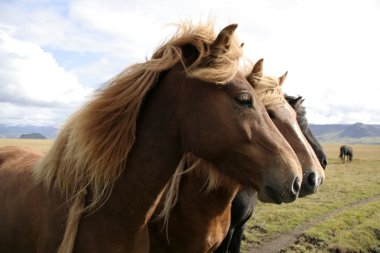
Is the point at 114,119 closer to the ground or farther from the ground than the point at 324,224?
farther from the ground

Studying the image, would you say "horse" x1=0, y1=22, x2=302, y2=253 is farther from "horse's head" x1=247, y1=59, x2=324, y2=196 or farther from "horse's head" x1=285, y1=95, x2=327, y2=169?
"horse's head" x1=285, y1=95, x2=327, y2=169

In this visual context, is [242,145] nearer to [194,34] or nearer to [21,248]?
[194,34]

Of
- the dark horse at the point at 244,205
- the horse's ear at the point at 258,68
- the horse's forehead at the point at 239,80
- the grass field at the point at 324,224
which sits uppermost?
the horse's ear at the point at 258,68

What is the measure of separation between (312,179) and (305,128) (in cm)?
218

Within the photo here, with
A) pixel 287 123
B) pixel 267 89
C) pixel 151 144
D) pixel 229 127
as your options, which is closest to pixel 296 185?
pixel 229 127

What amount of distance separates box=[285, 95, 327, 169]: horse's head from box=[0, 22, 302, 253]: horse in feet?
11.8

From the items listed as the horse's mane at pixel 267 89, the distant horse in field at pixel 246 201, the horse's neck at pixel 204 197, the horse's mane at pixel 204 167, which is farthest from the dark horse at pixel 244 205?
the horse's mane at pixel 267 89

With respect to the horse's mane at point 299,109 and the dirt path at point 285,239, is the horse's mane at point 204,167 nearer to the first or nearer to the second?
the horse's mane at point 299,109

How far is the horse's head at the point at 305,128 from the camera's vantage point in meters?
6.00

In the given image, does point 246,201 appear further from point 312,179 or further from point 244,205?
point 312,179

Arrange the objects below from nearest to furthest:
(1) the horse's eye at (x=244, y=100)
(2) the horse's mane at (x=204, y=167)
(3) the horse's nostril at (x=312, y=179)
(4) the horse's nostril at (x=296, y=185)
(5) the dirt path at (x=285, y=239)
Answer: (4) the horse's nostril at (x=296, y=185) < (1) the horse's eye at (x=244, y=100) < (3) the horse's nostril at (x=312, y=179) < (2) the horse's mane at (x=204, y=167) < (5) the dirt path at (x=285, y=239)

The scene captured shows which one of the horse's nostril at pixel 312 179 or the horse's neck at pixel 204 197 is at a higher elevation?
the horse's nostril at pixel 312 179

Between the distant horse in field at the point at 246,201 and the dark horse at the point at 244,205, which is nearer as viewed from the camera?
the distant horse in field at the point at 246,201

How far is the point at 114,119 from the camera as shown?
2.76m
